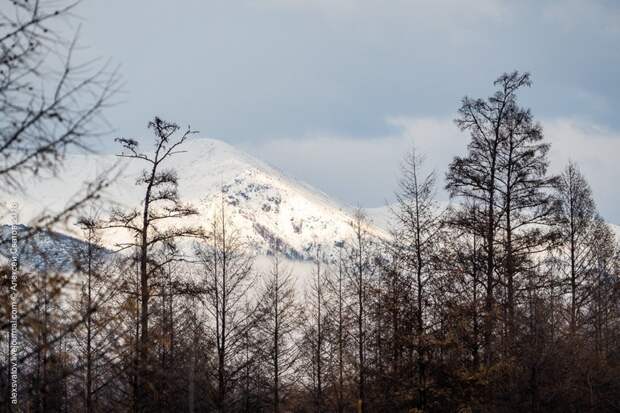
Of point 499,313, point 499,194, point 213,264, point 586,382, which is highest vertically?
point 499,194

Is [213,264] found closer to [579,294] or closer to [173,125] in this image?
[173,125]

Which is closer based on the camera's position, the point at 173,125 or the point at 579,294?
the point at 173,125

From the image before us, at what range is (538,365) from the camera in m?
19.1

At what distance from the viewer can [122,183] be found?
11.7 ft

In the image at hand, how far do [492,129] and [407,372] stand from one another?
759 centimetres

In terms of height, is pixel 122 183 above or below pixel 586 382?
above

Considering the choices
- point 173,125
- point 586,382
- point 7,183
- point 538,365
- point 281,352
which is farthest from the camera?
point 281,352

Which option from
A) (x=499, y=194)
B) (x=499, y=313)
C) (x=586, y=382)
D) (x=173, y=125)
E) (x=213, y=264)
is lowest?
(x=586, y=382)

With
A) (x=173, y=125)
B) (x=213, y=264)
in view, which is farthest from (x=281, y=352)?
(x=173, y=125)

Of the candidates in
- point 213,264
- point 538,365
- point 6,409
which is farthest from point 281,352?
point 6,409

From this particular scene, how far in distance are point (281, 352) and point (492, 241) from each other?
35.1 feet

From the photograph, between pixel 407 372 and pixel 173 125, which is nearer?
pixel 173 125

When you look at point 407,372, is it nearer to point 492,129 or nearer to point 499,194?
point 499,194

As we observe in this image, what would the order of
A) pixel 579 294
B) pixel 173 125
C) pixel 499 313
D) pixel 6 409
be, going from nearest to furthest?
1. pixel 6 409
2. pixel 173 125
3. pixel 499 313
4. pixel 579 294
